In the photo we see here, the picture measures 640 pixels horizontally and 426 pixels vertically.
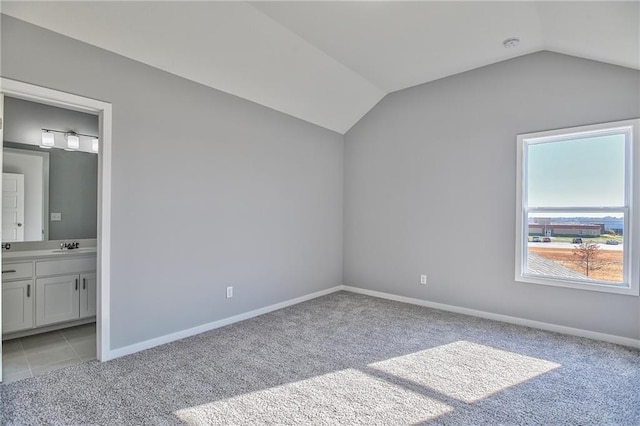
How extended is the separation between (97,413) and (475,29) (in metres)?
4.18

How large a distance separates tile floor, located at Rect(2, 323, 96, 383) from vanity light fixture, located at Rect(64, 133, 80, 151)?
6.62 feet

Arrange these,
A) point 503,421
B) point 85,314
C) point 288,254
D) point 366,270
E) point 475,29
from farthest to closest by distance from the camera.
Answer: point 366,270 → point 288,254 → point 85,314 → point 475,29 → point 503,421

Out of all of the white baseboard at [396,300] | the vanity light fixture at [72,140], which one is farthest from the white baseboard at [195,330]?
the vanity light fixture at [72,140]

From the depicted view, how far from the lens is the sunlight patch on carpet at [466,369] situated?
7.52 feet

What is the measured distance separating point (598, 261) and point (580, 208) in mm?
549

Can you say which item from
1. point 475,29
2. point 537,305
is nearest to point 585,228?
point 537,305

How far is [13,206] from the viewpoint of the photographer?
3381mm

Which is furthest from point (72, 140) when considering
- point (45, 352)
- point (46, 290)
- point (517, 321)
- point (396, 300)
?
point (517, 321)

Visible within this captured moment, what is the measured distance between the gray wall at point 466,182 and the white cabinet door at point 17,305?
3.81m

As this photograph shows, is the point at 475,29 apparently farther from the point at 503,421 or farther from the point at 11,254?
the point at 11,254

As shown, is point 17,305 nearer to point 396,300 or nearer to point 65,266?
point 65,266

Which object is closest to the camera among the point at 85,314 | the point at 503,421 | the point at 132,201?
the point at 503,421

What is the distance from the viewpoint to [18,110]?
338cm

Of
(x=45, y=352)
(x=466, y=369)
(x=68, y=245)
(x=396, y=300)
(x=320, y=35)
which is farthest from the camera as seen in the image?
(x=396, y=300)
